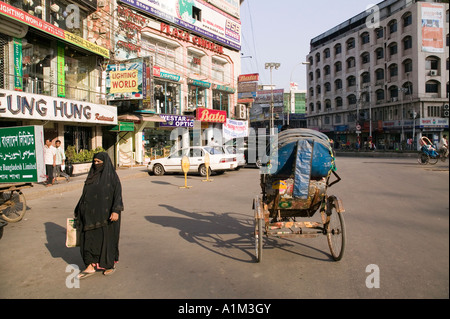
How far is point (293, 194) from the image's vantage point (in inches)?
175

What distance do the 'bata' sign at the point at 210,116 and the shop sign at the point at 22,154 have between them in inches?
842

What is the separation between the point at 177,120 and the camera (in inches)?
1014

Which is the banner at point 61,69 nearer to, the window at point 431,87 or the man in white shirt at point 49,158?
the man in white shirt at point 49,158

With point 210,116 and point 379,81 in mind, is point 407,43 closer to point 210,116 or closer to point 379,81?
point 379,81

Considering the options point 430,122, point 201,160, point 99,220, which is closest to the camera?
point 99,220

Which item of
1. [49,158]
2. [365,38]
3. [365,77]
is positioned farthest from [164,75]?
[365,38]

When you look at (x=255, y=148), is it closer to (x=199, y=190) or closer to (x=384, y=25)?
(x=199, y=190)

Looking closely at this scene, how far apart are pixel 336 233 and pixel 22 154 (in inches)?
245

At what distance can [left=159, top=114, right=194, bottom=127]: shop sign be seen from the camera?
81.5ft

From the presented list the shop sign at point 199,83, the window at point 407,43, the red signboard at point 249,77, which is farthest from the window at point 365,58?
the shop sign at point 199,83
